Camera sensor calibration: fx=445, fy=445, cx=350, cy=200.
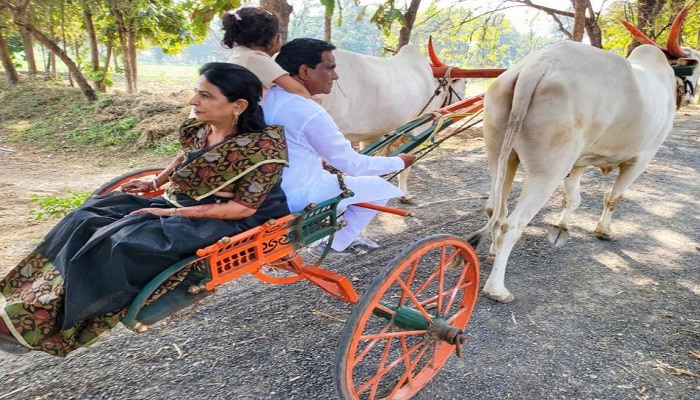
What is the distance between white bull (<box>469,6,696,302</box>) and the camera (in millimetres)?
2883

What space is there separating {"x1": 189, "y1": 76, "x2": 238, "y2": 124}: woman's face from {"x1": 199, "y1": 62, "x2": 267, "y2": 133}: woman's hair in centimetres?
2

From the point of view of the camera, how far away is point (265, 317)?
2832mm

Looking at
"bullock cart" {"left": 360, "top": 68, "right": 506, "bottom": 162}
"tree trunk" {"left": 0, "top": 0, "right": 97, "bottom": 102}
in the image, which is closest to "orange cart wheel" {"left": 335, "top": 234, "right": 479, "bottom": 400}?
"bullock cart" {"left": 360, "top": 68, "right": 506, "bottom": 162}

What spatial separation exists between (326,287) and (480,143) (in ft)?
23.0

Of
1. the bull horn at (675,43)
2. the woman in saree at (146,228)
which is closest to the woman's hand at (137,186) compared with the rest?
the woman in saree at (146,228)

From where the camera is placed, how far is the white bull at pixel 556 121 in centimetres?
288

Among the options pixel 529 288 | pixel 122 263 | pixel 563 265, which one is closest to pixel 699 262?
pixel 563 265

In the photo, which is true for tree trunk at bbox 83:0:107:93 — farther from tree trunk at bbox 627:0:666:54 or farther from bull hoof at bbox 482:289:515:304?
tree trunk at bbox 627:0:666:54

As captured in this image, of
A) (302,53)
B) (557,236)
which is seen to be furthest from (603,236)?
(302,53)

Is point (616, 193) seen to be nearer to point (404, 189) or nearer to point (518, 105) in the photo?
point (518, 105)

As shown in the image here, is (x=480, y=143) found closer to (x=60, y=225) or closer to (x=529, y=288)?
(x=529, y=288)

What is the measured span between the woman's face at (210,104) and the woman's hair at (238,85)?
0.06ft

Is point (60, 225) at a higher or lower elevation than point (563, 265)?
higher

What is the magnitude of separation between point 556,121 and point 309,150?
1.72 m
